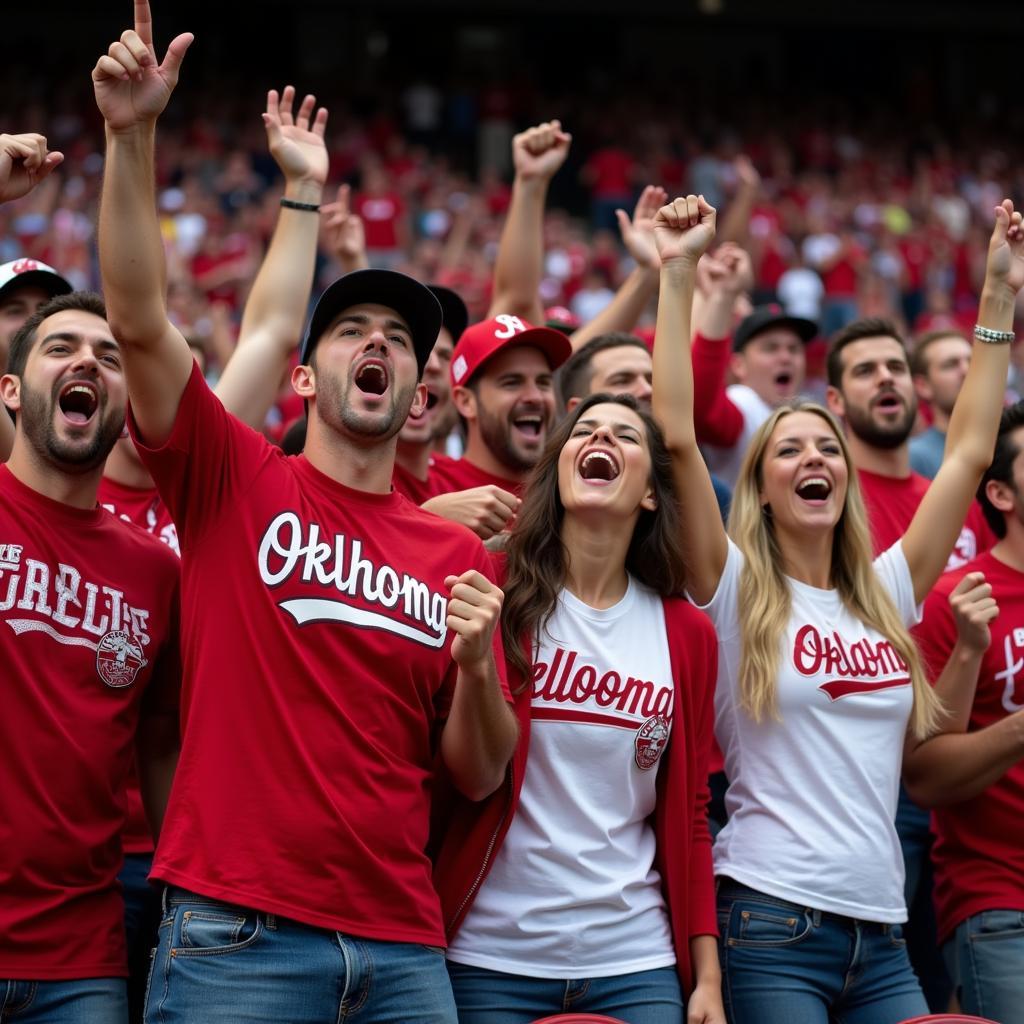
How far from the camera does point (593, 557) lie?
3.49 meters

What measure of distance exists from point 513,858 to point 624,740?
36 cm

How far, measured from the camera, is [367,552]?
10.1 feet

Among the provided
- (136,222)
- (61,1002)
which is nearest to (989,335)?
(136,222)

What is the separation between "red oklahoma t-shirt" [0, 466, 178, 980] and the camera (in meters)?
2.92

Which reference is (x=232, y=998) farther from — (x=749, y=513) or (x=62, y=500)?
(x=749, y=513)

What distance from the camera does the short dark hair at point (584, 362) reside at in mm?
4773

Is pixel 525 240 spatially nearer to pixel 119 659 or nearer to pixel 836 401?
pixel 836 401

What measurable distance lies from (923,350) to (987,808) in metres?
2.27

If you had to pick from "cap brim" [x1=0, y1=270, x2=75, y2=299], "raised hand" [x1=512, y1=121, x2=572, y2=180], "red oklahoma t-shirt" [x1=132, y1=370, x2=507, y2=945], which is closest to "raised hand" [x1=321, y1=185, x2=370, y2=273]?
"raised hand" [x1=512, y1=121, x2=572, y2=180]

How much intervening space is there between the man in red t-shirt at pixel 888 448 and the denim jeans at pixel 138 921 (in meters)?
2.24

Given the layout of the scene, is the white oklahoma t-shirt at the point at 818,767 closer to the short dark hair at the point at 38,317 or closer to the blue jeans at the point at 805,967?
the blue jeans at the point at 805,967

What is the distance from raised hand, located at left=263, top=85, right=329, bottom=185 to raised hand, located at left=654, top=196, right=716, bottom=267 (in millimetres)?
996

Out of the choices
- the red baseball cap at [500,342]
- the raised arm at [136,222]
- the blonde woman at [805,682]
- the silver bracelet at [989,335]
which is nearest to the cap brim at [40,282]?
the red baseball cap at [500,342]

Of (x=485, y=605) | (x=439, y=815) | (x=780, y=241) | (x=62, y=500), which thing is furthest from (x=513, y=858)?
(x=780, y=241)
